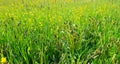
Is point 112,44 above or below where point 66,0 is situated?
above

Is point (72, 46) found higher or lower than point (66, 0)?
higher

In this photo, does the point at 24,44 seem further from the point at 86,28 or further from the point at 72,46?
the point at 86,28

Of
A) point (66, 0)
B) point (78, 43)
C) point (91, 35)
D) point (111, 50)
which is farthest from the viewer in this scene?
point (66, 0)

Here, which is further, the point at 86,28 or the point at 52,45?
the point at 86,28

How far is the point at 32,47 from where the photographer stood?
1.96 metres

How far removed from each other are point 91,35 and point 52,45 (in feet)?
1.95

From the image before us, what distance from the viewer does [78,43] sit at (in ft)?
6.57

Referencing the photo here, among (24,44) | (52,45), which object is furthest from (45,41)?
(24,44)

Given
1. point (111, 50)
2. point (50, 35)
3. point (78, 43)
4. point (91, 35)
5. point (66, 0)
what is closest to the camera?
point (111, 50)

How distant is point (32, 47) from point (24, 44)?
78mm

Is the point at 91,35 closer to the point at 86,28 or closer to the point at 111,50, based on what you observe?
the point at 86,28

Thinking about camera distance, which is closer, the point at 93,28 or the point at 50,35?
the point at 50,35

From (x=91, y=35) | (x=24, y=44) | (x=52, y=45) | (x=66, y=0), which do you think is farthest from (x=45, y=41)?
(x=66, y=0)

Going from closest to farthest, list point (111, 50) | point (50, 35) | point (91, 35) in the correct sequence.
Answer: point (111, 50) → point (50, 35) → point (91, 35)
